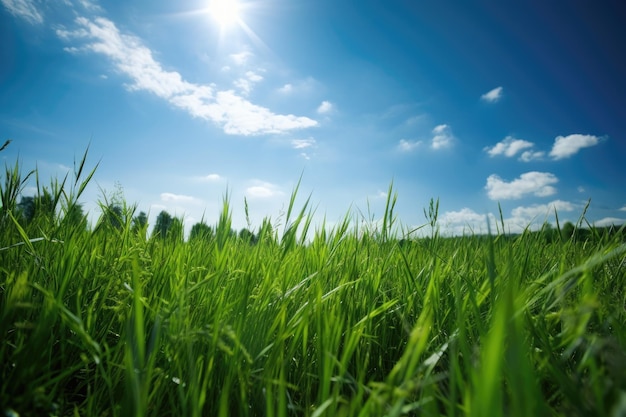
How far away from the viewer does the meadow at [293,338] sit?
2.14 feet

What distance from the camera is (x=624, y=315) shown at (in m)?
1.29

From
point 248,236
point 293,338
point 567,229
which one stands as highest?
point 567,229

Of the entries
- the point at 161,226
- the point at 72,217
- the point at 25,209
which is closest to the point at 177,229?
the point at 161,226

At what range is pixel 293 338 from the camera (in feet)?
3.73

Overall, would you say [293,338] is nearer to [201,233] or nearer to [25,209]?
[201,233]

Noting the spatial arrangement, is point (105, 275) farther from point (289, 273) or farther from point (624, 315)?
point (624, 315)

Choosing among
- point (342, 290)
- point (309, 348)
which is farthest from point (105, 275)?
point (342, 290)

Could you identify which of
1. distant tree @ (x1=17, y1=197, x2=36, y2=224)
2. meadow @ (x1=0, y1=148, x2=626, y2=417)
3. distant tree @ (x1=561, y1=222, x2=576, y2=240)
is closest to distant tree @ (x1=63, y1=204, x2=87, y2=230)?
meadow @ (x1=0, y1=148, x2=626, y2=417)

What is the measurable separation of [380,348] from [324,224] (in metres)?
1.36

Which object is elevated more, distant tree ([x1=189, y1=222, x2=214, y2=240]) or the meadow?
distant tree ([x1=189, y1=222, x2=214, y2=240])

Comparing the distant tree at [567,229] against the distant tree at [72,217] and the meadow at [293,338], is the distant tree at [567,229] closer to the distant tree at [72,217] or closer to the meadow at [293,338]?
the meadow at [293,338]

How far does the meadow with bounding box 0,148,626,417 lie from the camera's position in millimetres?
652

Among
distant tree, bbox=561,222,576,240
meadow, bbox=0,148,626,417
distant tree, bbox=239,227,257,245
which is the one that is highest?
distant tree, bbox=561,222,576,240

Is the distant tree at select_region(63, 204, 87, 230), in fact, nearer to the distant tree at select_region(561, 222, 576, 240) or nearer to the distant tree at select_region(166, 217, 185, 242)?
the distant tree at select_region(166, 217, 185, 242)
